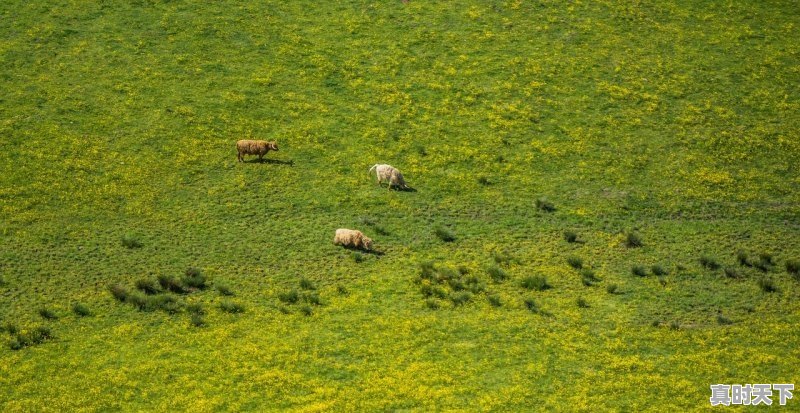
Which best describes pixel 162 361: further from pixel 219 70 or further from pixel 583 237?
pixel 219 70

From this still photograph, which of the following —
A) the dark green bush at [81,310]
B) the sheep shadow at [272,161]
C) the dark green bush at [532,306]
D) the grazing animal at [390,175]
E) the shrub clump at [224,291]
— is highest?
the sheep shadow at [272,161]

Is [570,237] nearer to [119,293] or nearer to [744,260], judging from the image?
[744,260]

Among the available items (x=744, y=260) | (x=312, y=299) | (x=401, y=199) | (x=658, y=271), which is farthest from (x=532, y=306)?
(x=744, y=260)

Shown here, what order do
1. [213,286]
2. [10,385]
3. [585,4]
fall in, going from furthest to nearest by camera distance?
[585,4], [213,286], [10,385]

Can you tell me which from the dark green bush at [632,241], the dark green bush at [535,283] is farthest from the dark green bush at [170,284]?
the dark green bush at [632,241]

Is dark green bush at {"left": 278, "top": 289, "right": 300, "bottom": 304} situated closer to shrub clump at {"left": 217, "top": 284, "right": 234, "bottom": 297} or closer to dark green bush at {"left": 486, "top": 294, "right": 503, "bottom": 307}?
shrub clump at {"left": 217, "top": 284, "right": 234, "bottom": 297}

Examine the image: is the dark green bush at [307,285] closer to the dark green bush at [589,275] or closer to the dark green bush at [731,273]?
the dark green bush at [589,275]

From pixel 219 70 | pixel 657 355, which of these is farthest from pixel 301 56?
pixel 657 355
